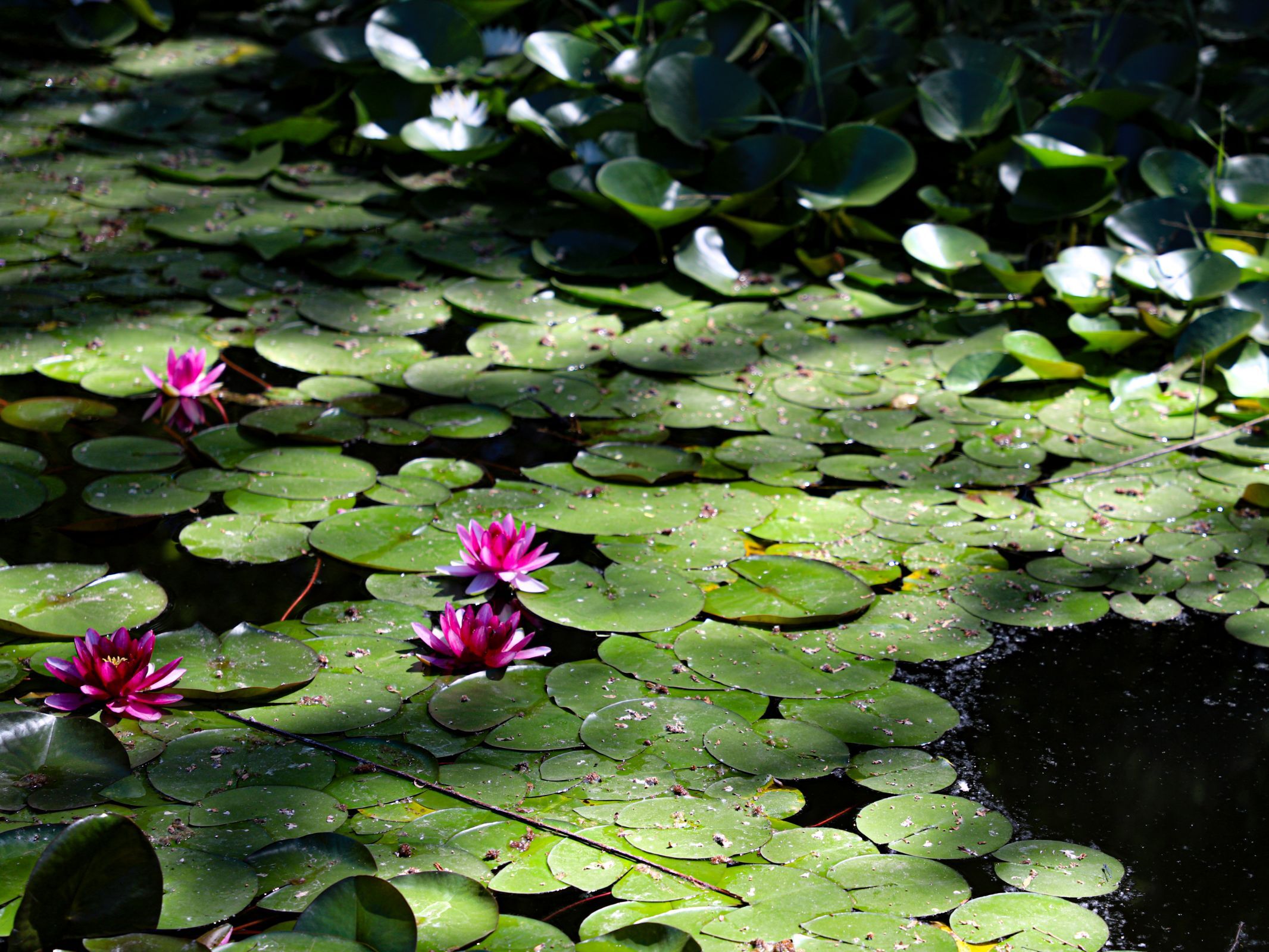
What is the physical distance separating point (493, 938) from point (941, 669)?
0.80 meters

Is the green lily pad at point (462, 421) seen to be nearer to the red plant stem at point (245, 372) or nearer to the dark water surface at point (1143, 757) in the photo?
the red plant stem at point (245, 372)

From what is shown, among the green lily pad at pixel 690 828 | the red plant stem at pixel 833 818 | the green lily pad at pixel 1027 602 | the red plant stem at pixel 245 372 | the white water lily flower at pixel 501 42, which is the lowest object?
the red plant stem at pixel 833 818

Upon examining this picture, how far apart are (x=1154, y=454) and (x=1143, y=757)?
89 cm

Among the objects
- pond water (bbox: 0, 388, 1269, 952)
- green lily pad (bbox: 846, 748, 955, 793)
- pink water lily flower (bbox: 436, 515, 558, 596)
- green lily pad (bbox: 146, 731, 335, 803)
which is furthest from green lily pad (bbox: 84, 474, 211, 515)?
green lily pad (bbox: 846, 748, 955, 793)

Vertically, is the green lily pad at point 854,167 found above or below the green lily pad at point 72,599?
above

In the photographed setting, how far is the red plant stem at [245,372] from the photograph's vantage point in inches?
91.3

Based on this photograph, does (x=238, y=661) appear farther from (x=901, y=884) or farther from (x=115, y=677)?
(x=901, y=884)

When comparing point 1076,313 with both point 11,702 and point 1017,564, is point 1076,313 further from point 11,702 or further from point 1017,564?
point 11,702

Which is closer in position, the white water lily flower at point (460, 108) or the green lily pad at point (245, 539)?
the green lily pad at point (245, 539)

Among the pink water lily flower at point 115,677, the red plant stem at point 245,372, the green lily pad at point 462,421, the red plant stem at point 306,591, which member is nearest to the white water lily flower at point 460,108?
the red plant stem at point 245,372

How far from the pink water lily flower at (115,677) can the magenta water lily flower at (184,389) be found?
84 cm

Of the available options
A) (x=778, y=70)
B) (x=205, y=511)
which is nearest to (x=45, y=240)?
(x=205, y=511)

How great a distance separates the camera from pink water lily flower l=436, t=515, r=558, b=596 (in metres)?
1.66

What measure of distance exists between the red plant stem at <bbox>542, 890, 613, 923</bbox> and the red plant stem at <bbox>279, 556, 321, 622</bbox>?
678 mm
